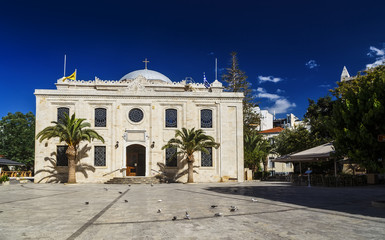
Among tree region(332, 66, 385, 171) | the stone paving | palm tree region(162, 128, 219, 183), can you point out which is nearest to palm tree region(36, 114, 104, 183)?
palm tree region(162, 128, 219, 183)

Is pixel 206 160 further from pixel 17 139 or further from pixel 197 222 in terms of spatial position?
pixel 17 139

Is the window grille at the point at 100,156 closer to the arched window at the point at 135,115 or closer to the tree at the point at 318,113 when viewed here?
the arched window at the point at 135,115

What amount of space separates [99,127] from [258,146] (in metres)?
17.4

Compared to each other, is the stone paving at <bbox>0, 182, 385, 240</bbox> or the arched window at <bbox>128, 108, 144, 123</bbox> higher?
the arched window at <bbox>128, 108, 144, 123</bbox>

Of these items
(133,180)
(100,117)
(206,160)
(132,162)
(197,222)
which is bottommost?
(133,180)

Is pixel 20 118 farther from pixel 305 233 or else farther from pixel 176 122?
pixel 305 233

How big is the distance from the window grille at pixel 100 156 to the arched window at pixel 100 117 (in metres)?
2.00

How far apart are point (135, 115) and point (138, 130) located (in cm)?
140

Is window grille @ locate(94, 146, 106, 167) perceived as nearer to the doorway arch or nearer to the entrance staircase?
the entrance staircase

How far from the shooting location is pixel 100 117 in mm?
27250

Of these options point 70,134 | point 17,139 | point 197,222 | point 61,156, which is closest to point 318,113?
point 70,134

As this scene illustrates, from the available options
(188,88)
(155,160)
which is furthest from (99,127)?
(188,88)

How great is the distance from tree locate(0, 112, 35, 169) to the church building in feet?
57.0

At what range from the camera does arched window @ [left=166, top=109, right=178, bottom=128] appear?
27.8 meters
